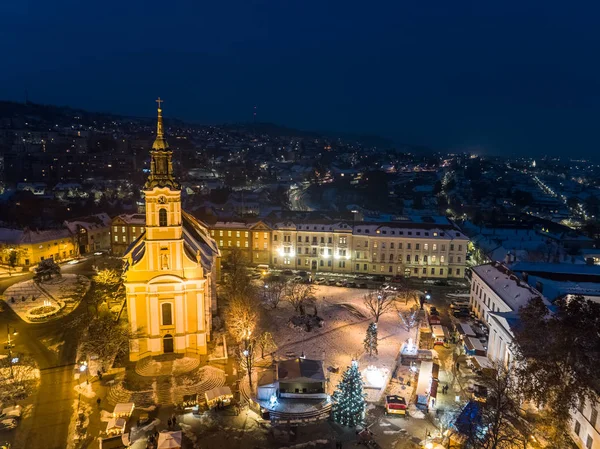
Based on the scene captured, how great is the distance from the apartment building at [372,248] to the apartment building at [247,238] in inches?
49.5

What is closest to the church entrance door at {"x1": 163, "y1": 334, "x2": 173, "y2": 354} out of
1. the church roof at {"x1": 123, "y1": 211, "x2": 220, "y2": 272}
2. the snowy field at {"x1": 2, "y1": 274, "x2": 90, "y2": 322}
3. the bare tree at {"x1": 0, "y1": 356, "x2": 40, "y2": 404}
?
the church roof at {"x1": 123, "y1": 211, "x2": 220, "y2": 272}

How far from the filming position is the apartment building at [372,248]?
2051 inches

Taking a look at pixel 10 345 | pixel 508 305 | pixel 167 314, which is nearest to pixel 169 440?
pixel 167 314

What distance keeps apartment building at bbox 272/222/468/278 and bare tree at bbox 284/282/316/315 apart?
898 centimetres

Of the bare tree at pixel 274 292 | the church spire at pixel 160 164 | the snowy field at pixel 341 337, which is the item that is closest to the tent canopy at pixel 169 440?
the snowy field at pixel 341 337

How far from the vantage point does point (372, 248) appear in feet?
175

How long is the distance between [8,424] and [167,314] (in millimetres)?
10692

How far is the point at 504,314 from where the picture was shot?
29766mm

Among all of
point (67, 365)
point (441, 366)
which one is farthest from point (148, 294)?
point (441, 366)

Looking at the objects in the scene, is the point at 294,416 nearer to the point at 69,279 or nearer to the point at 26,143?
the point at 69,279

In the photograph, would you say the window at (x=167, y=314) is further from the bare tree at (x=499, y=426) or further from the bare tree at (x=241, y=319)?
the bare tree at (x=499, y=426)

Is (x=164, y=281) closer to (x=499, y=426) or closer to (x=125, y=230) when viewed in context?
(x=499, y=426)

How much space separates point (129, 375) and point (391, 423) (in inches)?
652

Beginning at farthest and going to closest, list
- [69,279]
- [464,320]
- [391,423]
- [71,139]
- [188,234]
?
[71,139] → [69,279] → [464,320] → [188,234] → [391,423]
